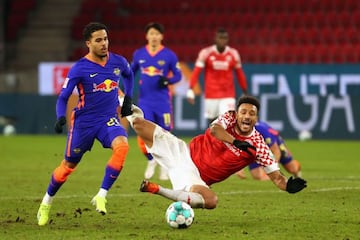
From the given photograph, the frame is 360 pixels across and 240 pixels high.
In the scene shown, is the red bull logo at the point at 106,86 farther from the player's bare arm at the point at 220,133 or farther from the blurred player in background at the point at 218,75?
the blurred player in background at the point at 218,75

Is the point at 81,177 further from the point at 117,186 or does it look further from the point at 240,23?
the point at 240,23

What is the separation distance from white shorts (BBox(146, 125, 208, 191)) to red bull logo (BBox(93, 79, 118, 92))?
Result: 57 cm

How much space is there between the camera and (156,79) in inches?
526

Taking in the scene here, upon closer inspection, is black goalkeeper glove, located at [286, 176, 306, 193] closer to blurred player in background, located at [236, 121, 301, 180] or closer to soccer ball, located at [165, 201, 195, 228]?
soccer ball, located at [165, 201, 195, 228]

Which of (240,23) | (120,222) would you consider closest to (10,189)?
(120,222)

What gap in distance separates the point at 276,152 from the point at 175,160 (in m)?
4.11

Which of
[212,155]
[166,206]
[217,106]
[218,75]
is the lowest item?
[166,206]

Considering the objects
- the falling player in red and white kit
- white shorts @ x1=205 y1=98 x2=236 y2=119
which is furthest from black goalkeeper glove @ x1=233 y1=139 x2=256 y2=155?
white shorts @ x1=205 y1=98 x2=236 y2=119

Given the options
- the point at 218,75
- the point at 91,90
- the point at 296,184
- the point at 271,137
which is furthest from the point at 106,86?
the point at 218,75

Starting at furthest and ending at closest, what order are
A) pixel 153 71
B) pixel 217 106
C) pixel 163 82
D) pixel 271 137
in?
pixel 217 106 → pixel 153 71 → pixel 163 82 → pixel 271 137

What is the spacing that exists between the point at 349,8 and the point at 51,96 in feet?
26.8

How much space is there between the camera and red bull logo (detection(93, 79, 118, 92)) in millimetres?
8844

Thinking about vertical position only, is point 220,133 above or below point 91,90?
below

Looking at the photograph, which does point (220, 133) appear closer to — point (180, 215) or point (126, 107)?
point (180, 215)
